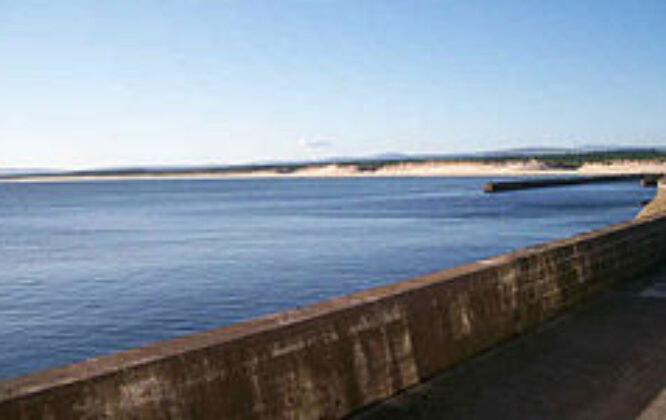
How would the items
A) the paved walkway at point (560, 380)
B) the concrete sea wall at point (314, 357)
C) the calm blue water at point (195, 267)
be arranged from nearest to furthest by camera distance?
1. the concrete sea wall at point (314, 357)
2. the paved walkway at point (560, 380)
3. the calm blue water at point (195, 267)

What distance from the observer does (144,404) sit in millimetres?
5066

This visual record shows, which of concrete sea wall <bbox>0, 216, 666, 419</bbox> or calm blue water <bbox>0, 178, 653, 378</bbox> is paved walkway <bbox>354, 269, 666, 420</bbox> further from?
calm blue water <bbox>0, 178, 653, 378</bbox>

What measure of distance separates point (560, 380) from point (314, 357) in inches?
122

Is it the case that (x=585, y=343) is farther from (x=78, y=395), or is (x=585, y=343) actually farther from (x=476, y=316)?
(x=78, y=395)

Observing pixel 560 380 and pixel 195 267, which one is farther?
pixel 195 267

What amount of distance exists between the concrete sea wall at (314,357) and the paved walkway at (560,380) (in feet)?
1.00

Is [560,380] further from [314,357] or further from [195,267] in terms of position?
[195,267]

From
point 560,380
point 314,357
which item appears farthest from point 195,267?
point 314,357

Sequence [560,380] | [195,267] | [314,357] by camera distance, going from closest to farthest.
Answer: [314,357], [560,380], [195,267]

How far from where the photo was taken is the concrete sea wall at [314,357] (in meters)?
4.87

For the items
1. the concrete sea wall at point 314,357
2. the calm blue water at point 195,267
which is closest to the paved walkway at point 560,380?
the concrete sea wall at point 314,357

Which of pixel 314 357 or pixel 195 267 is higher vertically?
pixel 314 357

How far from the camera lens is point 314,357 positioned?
6.38m

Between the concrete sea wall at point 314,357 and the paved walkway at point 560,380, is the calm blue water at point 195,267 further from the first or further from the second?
the paved walkway at point 560,380
